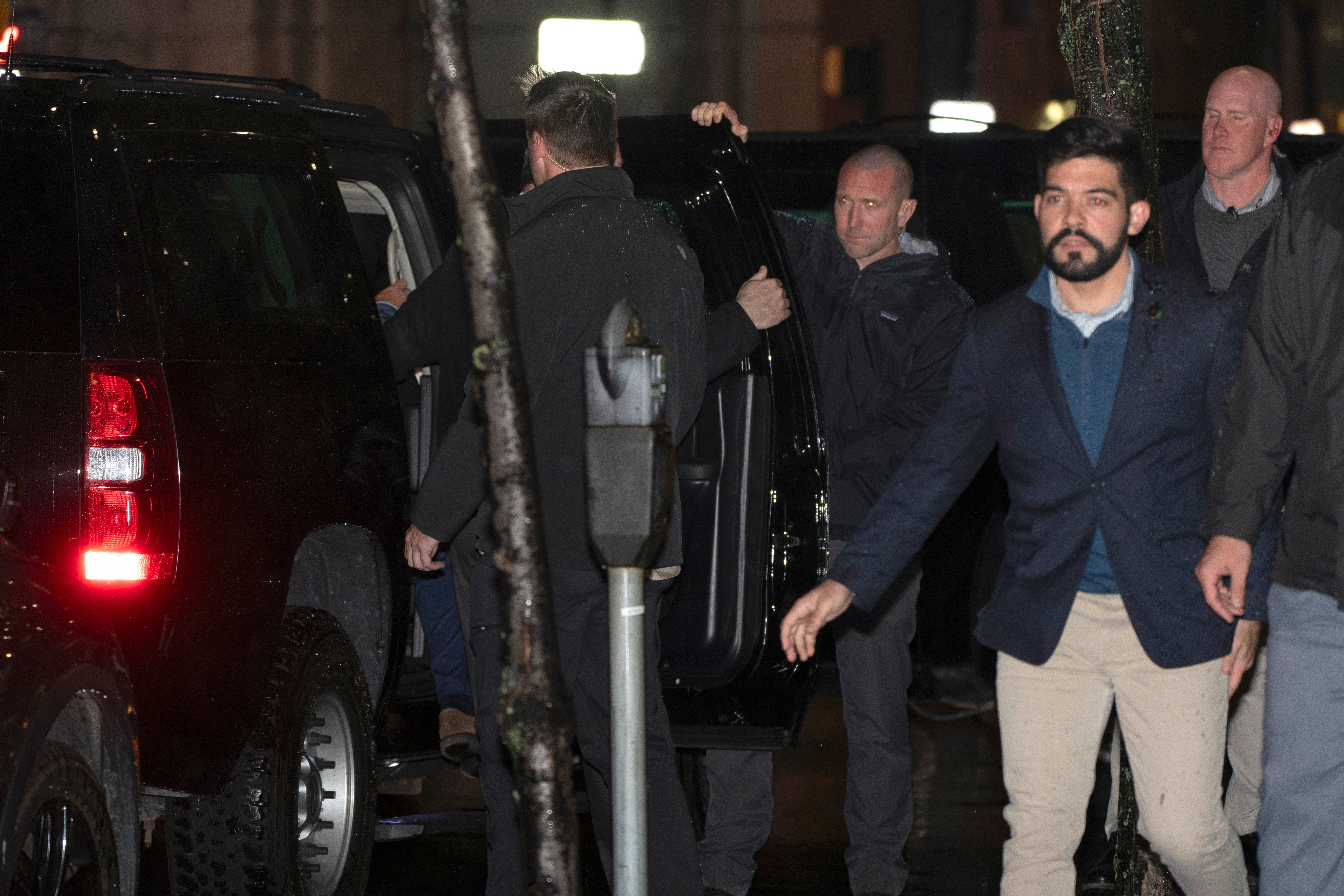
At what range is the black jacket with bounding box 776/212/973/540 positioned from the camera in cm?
516

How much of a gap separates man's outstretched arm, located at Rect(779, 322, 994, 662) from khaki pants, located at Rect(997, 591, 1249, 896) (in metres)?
0.34

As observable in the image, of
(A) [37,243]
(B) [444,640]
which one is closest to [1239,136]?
(B) [444,640]

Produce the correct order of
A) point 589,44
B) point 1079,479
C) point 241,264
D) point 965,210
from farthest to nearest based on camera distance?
point 589,44, point 965,210, point 241,264, point 1079,479

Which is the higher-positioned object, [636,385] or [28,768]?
[636,385]

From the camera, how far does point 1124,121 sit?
447cm

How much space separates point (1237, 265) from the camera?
5.49 meters

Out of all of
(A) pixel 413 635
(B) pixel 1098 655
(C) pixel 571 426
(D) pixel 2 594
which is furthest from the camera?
(A) pixel 413 635

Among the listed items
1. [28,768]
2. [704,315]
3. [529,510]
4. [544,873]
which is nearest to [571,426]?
[704,315]

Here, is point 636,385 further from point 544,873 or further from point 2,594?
point 2,594

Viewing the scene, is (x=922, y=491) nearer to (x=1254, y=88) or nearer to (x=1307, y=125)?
(x=1254, y=88)

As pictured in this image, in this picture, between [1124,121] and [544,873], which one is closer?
[544,873]

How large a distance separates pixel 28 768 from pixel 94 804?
32 cm

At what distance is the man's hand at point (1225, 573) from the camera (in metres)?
3.50

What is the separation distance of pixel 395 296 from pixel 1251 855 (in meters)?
3.11
